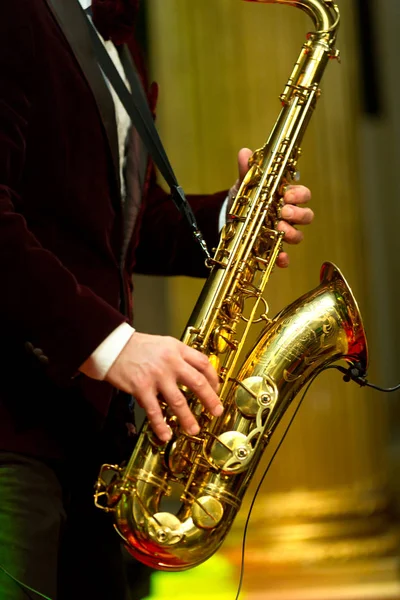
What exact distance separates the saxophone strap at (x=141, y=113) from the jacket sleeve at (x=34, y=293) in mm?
198

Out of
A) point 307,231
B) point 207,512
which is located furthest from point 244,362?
point 307,231

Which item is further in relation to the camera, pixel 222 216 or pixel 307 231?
pixel 307 231

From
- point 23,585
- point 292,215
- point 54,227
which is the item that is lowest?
point 23,585

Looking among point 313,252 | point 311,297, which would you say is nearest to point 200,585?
point 313,252

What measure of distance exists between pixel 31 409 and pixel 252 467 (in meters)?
0.37

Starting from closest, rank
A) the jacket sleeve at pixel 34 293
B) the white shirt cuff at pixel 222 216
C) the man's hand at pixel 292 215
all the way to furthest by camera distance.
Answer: the jacket sleeve at pixel 34 293
the man's hand at pixel 292 215
the white shirt cuff at pixel 222 216

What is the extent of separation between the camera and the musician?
1.06 meters

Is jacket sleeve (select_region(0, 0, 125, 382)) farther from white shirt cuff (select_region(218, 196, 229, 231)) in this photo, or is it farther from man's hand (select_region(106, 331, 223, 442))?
white shirt cuff (select_region(218, 196, 229, 231))

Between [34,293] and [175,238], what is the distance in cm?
57

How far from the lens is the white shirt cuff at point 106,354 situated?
1060 mm

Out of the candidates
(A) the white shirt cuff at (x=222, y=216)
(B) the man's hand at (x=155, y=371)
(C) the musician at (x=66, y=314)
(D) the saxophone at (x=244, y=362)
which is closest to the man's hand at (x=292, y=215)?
(D) the saxophone at (x=244, y=362)

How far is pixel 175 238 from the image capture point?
1582 mm

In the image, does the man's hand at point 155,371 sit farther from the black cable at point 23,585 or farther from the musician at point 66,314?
the black cable at point 23,585

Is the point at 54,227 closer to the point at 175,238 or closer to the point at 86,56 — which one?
the point at 86,56
